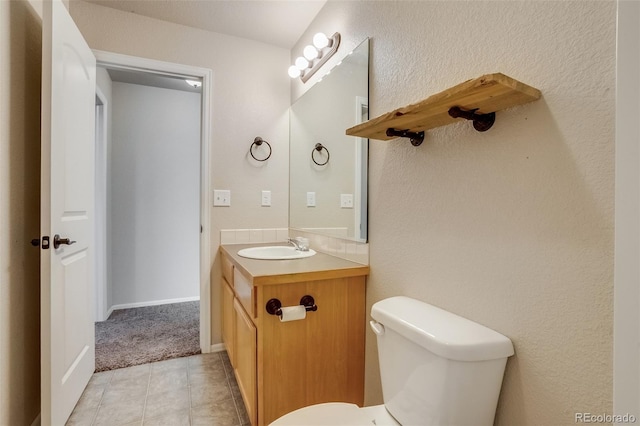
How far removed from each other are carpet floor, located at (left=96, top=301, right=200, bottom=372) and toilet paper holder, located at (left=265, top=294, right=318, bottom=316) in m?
1.31

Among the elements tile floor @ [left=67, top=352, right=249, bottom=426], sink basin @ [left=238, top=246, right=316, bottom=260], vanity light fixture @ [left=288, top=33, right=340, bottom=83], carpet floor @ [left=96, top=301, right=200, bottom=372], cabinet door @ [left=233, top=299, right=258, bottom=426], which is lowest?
tile floor @ [left=67, top=352, right=249, bottom=426]

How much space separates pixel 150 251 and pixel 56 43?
7.44 feet

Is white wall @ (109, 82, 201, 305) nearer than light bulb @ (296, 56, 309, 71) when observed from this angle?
No

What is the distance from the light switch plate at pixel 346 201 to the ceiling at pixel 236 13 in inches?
46.9

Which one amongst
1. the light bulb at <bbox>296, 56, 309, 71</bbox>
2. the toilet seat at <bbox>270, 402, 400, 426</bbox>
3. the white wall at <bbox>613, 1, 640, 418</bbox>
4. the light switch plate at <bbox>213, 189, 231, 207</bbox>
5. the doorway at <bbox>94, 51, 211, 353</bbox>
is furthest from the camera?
the doorway at <bbox>94, 51, 211, 353</bbox>

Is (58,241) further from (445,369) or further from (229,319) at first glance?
(445,369)

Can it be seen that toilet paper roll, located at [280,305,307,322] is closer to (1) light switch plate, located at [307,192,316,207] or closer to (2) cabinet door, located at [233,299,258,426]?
(2) cabinet door, located at [233,299,258,426]

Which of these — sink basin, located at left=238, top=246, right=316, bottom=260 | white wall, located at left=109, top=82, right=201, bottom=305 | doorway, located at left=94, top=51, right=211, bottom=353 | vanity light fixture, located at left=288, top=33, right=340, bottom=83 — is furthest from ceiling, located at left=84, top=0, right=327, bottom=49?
sink basin, located at left=238, top=246, right=316, bottom=260

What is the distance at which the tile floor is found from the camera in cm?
150

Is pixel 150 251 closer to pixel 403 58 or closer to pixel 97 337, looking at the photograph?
pixel 97 337

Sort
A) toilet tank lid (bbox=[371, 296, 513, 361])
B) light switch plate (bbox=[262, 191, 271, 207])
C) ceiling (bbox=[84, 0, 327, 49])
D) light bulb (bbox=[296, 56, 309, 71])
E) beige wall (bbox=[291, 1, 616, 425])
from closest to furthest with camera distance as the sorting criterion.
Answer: beige wall (bbox=[291, 1, 616, 425]) → toilet tank lid (bbox=[371, 296, 513, 361]) → ceiling (bbox=[84, 0, 327, 49]) → light bulb (bbox=[296, 56, 309, 71]) → light switch plate (bbox=[262, 191, 271, 207])

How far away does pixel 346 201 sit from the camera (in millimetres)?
1635

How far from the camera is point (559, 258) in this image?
2.35 ft

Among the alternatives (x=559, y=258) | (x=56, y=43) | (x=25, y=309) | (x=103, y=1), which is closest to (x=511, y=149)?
(x=559, y=258)
